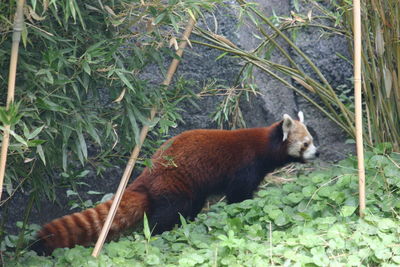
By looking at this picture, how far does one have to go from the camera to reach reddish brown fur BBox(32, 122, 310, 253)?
434 centimetres

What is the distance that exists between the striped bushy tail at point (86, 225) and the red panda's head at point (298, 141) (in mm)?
1531

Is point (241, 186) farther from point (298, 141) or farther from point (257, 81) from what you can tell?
point (257, 81)

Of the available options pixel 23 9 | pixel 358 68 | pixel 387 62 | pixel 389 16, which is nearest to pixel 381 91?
pixel 387 62

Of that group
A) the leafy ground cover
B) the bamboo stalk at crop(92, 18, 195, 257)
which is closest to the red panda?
the leafy ground cover

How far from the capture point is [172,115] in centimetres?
371

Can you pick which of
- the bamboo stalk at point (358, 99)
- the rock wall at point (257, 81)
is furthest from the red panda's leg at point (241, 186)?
the bamboo stalk at point (358, 99)

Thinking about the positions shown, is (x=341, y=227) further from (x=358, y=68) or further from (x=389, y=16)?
(x=389, y=16)

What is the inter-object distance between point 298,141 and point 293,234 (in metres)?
2.04

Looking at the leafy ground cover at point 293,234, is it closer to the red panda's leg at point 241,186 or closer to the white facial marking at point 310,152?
the red panda's leg at point 241,186

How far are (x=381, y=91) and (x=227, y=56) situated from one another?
1.60 metres

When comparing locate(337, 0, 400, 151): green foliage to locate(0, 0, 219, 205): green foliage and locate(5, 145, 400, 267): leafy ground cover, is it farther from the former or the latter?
locate(0, 0, 219, 205): green foliage

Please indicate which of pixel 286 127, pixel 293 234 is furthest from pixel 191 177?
pixel 293 234

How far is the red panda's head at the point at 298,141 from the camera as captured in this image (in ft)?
18.6

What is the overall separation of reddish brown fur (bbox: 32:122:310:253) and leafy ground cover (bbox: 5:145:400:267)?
0.20 m
